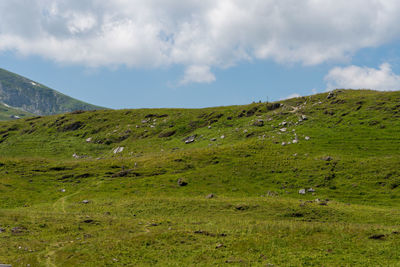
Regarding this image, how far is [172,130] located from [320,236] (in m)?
85.7

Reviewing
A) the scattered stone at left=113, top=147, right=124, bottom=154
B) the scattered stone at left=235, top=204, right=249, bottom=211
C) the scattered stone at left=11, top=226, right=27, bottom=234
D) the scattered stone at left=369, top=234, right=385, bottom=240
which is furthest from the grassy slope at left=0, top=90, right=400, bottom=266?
the scattered stone at left=113, top=147, right=124, bottom=154

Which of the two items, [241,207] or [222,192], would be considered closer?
[241,207]

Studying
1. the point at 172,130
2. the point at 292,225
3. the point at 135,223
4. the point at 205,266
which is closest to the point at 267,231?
the point at 292,225

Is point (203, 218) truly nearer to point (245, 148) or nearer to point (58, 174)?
point (245, 148)

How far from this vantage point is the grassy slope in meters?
28.1

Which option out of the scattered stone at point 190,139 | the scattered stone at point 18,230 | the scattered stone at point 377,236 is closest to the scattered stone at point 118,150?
the scattered stone at point 190,139

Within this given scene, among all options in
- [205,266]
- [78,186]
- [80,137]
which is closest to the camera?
[205,266]

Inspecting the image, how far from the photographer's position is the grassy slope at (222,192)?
1105 inches

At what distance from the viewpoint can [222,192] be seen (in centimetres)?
5941

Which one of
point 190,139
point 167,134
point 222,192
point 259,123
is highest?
point 259,123

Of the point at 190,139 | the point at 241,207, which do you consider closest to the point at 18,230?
the point at 241,207

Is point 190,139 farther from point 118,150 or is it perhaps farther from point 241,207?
point 241,207

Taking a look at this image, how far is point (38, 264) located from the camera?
85.6 feet

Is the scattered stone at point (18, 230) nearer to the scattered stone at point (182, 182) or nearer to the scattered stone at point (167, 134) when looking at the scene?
the scattered stone at point (182, 182)
